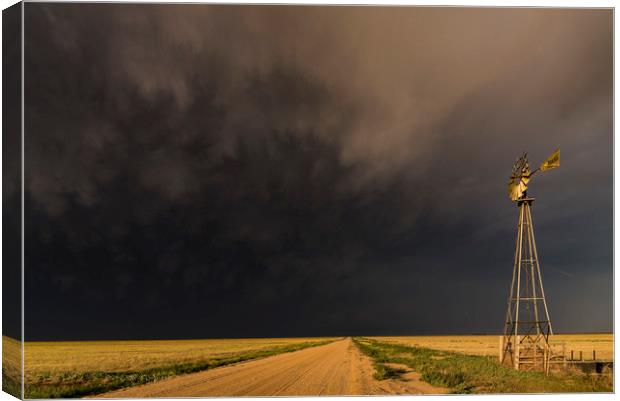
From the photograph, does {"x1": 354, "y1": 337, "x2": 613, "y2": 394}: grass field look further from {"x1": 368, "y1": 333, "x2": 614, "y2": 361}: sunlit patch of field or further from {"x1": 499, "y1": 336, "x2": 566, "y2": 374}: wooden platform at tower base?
{"x1": 368, "y1": 333, "x2": 614, "y2": 361}: sunlit patch of field

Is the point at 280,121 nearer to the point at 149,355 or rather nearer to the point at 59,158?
the point at 59,158

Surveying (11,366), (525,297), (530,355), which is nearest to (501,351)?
(530,355)

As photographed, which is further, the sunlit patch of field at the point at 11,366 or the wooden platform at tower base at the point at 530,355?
the wooden platform at tower base at the point at 530,355

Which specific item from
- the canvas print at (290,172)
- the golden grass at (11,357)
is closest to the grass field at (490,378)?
the canvas print at (290,172)

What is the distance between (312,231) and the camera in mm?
16203

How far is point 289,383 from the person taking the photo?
602 inches

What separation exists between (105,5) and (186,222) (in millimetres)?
5435

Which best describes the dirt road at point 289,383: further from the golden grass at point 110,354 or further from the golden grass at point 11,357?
the golden grass at point 11,357

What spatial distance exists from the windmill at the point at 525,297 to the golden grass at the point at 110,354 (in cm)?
555

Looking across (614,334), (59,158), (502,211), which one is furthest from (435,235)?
(59,158)

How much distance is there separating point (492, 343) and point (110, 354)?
388 inches

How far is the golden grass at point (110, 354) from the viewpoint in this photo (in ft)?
47.8

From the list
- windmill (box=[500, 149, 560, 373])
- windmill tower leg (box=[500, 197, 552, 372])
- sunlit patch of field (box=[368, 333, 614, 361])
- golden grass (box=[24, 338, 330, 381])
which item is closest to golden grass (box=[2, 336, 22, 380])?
golden grass (box=[24, 338, 330, 381])

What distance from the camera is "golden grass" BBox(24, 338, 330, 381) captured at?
47.8 ft
